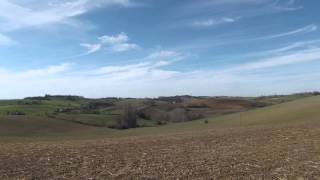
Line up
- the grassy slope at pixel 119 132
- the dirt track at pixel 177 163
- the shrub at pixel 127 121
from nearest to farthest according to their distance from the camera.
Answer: the dirt track at pixel 177 163 < the grassy slope at pixel 119 132 < the shrub at pixel 127 121

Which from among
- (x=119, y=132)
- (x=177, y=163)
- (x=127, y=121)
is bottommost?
(x=119, y=132)

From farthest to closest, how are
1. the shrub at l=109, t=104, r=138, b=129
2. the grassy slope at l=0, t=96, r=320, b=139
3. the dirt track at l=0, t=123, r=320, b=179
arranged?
the shrub at l=109, t=104, r=138, b=129 → the grassy slope at l=0, t=96, r=320, b=139 → the dirt track at l=0, t=123, r=320, b=179

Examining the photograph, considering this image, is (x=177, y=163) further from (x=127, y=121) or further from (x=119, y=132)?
(x=127, y=121)

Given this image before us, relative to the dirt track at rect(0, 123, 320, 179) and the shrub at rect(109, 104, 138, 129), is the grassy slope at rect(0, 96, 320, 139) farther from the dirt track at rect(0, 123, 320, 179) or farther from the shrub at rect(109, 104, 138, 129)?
the dirt track at rect(0, 123, 320, 179)

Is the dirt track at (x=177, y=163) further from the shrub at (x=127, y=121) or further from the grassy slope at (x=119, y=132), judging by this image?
the shrub at (x=127, y=121)

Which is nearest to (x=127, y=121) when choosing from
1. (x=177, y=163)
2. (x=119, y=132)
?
(x=119, y=132)

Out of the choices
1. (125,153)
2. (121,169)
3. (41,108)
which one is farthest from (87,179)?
(41,108)

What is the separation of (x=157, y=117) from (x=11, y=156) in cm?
9499

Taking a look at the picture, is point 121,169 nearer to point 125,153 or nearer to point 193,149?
point 125,153

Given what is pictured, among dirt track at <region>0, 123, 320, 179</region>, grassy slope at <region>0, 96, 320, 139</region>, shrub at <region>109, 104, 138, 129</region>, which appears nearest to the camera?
dirt track at <region>0, 123, 320, 179</region>

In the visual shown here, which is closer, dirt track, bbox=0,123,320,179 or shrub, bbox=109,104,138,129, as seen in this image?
dirt track, bbox=0,123,320,179

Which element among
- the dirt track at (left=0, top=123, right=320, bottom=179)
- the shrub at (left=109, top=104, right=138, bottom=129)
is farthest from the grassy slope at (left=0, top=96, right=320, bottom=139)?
the dirt track at (left=0, top=123, right=320, bottom=179)

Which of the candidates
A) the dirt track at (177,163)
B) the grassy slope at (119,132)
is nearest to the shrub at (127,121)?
the grassy slope at (119,132)

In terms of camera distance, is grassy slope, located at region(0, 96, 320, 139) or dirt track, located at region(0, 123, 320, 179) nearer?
dirt track, located at region(0, 123, 320, 179)
